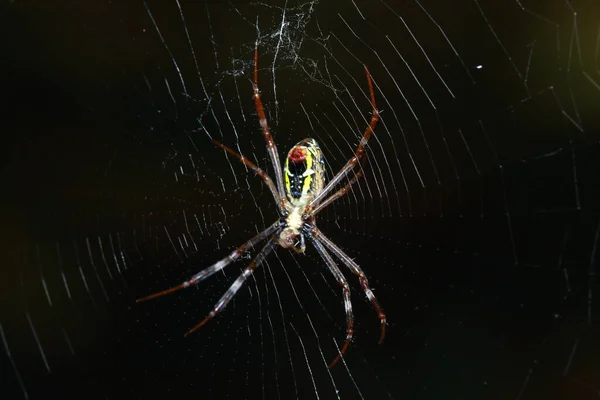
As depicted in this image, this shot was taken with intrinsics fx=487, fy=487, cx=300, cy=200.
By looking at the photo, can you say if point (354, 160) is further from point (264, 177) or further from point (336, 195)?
point (264, 177)

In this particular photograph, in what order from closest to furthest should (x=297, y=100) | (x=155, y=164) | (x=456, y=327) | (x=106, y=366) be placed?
(x=297, y=100) < (x=456, y=327) < (x=155, y=164) < (x=106, y=366)

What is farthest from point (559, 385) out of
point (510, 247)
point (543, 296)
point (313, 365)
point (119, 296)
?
point (119, 296)

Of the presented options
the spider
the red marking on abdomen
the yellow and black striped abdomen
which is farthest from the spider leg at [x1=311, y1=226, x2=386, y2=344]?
the red marking on abdomen

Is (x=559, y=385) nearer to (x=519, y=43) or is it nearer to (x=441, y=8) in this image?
(x=519, y=43)

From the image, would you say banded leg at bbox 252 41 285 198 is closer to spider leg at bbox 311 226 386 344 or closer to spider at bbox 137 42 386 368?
spider at bbox 137 42 386 368

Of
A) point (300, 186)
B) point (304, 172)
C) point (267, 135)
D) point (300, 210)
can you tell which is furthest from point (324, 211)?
point (267, 135)

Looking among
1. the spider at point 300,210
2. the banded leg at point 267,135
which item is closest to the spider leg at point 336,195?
the spider at point 300,210
